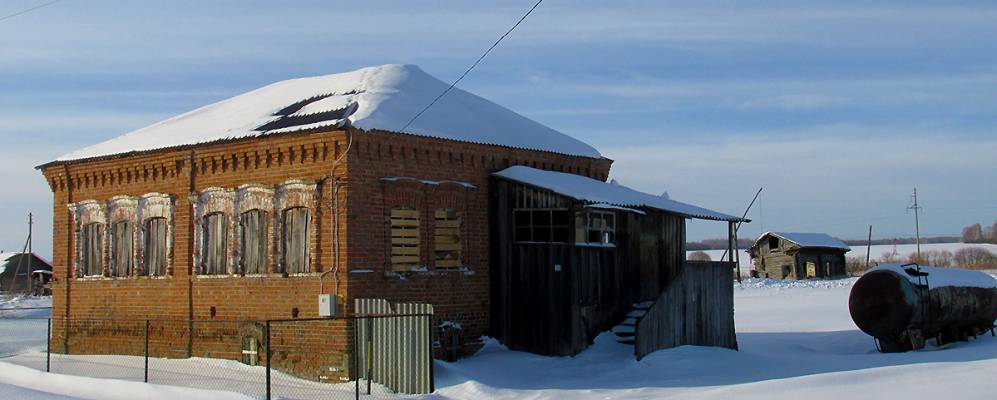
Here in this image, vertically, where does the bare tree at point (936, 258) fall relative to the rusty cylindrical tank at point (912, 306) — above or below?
above

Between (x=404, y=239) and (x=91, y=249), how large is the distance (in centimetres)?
824

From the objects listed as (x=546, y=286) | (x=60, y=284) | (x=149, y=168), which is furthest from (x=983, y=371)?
(x=60, y=284)

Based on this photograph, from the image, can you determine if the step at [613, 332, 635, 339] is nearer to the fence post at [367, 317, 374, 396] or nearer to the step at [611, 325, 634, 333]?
the step at [611, 325, 634, 333]

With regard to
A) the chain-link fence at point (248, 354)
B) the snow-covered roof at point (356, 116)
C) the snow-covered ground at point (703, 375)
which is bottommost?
the snow-covered ground at point (703, 375)

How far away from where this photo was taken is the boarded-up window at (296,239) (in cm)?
1847

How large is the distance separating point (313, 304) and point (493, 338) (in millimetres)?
3736

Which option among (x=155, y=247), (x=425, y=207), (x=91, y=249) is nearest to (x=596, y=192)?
(x=425, y=207)

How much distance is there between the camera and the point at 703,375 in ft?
58.8

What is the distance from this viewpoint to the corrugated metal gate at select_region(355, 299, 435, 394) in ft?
52.0

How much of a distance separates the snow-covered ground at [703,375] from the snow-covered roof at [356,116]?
14.3ft

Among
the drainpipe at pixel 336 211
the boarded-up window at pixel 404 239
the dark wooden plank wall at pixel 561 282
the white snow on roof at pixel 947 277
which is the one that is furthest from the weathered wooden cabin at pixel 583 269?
the white snow on roof at pixel 947 277

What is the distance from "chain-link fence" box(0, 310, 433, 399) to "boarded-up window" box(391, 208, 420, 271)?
1.61m

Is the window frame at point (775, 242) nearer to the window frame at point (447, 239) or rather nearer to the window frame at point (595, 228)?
the window frame at point (595, 228)

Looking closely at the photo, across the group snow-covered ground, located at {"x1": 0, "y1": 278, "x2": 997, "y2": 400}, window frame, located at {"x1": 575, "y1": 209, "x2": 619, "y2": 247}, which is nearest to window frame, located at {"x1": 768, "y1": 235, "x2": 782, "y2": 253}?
snow-covered ground, located at {"x1": 0, "y1": 278, "x2": 997, "y2": 400}
